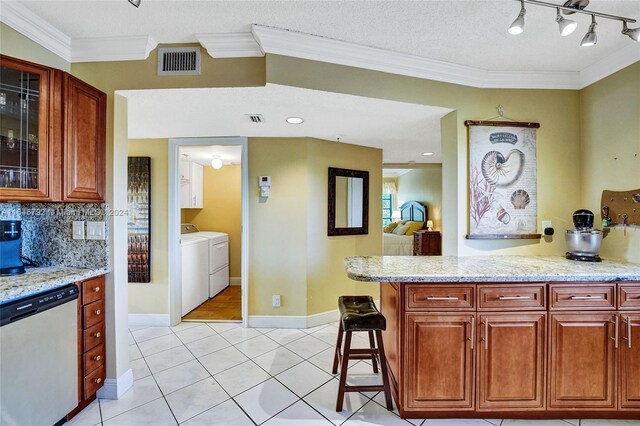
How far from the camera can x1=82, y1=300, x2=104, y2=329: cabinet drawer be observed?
1.82m

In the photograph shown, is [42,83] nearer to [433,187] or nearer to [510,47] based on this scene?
[510,47]

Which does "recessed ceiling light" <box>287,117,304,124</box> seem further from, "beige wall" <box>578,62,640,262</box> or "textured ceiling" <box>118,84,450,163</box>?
"beige wall" <box>578,62,640,262</box>

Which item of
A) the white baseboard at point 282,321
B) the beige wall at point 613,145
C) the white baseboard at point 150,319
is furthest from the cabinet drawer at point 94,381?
the beige wall at point 613,145

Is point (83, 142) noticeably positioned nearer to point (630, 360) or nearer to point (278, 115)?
point (278, 115)

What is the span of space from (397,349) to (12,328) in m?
2.00

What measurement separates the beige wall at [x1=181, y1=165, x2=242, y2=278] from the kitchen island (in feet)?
12.6

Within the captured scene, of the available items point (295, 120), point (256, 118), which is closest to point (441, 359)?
point (295, 120)

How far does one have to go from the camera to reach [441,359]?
5.59 ft

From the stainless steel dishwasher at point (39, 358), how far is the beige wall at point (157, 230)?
147 centimetres

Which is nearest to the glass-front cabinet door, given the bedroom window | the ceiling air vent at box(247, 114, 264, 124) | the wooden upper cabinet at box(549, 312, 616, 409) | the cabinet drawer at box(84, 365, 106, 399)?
the cabinet drawer at box(84, 365, 106, 399)

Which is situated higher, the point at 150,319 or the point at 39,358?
the point at 39,358

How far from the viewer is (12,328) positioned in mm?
1392

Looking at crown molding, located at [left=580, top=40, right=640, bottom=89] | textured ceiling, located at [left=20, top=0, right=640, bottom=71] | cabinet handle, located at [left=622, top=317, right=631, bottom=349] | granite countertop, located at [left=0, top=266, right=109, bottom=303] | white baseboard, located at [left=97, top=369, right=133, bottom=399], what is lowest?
white baseboard, located at [left=97, top=369, right=133, bottom=399]

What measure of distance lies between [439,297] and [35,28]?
289 centimetres
